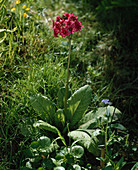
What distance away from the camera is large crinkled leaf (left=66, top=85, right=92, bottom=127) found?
215 centimetres

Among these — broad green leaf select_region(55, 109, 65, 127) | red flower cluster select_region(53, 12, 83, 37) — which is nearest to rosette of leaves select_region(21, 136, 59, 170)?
broad green leaf select_region(55, 109, 65, 127)

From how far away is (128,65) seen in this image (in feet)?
9.77

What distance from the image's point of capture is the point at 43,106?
2094mm

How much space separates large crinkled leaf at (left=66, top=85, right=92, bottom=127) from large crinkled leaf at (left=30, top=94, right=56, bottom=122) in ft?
0.55

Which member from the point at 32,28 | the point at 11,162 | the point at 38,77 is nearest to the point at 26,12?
the point at 32,28

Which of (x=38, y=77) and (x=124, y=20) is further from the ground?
(x=124, y=20)

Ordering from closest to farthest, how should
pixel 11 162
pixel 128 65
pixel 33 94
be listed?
1. pixel 11 162
2. pixel 33 94
3. pixel 128 65

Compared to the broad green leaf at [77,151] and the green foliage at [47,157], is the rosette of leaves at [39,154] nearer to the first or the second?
the green foliage at [47,157]

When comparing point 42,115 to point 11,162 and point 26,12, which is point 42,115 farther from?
point 26,12

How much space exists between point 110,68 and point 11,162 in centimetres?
161

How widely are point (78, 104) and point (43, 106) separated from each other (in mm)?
332

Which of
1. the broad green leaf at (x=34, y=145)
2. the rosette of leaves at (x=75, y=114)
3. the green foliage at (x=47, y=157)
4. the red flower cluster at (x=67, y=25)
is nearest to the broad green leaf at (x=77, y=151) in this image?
the green foliage at (x=47, y=157)

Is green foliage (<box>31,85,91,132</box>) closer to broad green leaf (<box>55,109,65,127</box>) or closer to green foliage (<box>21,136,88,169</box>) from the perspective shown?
broad green leaf (<box>55,109,65,127</box>)

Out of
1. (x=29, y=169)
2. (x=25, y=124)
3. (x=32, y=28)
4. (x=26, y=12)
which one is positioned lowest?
(x=29, y=169)
